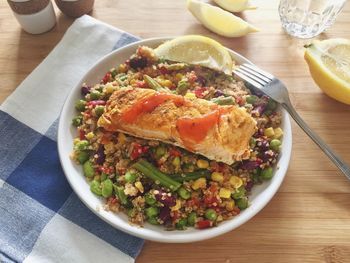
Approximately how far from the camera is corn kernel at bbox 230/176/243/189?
1834 millimetres

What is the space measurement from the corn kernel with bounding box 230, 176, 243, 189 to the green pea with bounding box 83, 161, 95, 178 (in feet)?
2.09

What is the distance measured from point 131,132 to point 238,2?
4.15ft

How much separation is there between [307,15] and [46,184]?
1.86 meters

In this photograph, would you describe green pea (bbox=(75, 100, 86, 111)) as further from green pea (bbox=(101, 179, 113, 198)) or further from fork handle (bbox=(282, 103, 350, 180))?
fork handle (bbox=(282, 103, 350, 180))

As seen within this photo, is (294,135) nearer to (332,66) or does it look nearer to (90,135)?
(332,66)

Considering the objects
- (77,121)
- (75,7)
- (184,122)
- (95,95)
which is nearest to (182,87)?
(184,122)

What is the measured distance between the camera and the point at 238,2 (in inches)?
105

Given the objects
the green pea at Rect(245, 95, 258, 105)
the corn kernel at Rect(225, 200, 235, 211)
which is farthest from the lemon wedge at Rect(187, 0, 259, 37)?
the corn kernel at Rect(225, 200, 235, 211)

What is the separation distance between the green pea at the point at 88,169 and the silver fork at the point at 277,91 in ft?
2.90

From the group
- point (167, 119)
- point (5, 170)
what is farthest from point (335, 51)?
point (5, 170)

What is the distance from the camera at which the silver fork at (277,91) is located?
1.98 metres

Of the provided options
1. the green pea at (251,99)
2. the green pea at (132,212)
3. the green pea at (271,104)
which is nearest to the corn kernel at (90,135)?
the green pea at (132,212)

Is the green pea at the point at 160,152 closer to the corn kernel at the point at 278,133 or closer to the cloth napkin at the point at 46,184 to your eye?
the cloth napkin at the point at 46,184

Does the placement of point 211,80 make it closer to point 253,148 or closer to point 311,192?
point 253,148
